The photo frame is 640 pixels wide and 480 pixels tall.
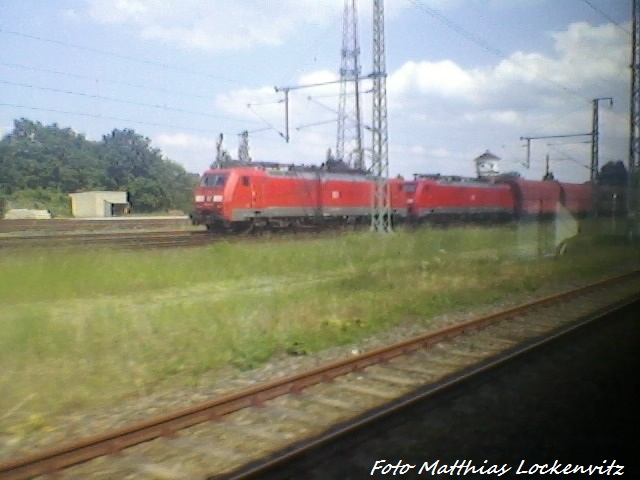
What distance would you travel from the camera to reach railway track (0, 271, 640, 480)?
530cm

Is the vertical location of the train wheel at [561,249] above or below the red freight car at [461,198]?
below

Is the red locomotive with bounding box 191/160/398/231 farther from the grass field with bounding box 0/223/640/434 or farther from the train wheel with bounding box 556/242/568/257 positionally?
the train wheel with bounding box 556/242/568/257

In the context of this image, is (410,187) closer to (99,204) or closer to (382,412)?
(99,204)

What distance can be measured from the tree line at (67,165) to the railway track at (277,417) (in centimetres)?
726

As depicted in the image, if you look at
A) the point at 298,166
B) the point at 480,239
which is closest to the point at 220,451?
the point at 298,166

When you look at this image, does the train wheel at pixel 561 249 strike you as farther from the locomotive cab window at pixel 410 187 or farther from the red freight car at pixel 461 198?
the locomotive cab window at pixel 410 187

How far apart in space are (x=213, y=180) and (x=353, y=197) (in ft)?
25.7

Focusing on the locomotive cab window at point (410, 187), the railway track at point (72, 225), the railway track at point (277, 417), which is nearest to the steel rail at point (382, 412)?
the railway track at point (277, 417)

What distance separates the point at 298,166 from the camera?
26.5 m

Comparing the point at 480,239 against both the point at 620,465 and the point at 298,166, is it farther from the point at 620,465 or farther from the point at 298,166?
the point at 620,465

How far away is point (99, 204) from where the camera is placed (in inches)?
627

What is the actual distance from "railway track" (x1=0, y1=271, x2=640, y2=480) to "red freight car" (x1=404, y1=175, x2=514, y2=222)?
22746 millimetres

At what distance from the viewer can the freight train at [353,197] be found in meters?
23.0

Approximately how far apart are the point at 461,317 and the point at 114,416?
325 inches
